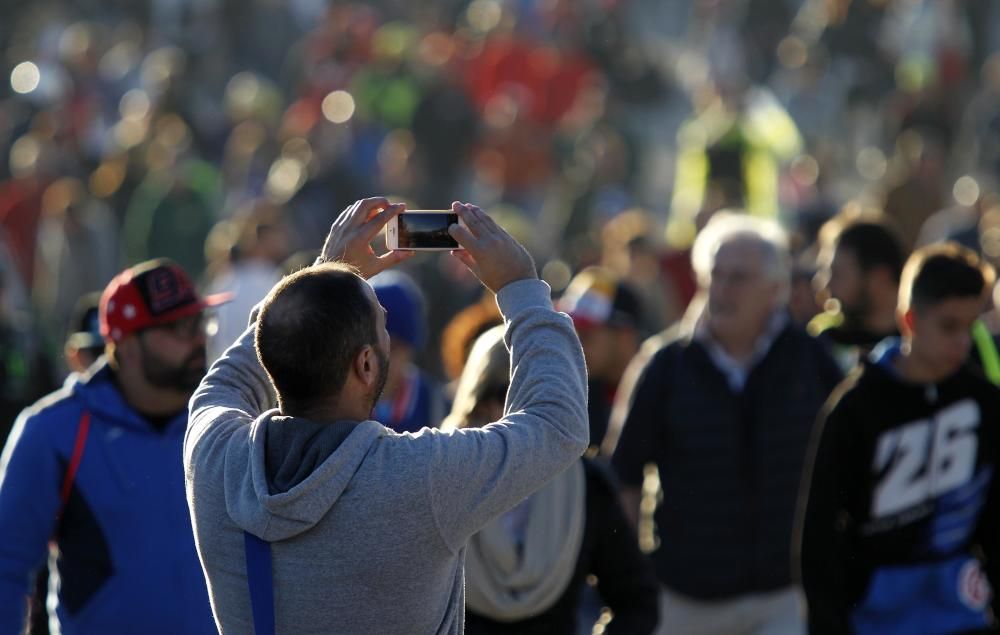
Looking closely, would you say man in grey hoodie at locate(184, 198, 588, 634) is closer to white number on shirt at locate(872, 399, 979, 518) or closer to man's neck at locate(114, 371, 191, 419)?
man's neck at locate(114, 371, 191, 419)

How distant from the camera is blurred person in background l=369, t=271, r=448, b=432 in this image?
6.89 metres

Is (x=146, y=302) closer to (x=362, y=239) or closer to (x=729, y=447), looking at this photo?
(x=362, y=239)

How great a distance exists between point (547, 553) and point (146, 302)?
5.08 ft

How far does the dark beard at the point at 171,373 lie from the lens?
5.52m

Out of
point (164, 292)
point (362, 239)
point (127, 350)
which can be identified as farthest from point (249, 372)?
point (164, 292)

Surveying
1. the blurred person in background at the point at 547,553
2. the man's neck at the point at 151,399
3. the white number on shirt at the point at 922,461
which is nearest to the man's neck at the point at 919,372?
the white number on shirt at the point at 922,461

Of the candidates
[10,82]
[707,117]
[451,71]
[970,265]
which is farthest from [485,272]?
[10,82]

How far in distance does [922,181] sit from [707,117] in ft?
11.1

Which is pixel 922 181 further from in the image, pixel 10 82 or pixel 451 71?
pixel 10 82

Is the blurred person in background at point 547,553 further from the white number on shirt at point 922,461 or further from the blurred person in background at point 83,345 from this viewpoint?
the blurred person in background at point 83,345

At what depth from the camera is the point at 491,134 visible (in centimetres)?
1786

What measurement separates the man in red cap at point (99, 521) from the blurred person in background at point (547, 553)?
2.66ft

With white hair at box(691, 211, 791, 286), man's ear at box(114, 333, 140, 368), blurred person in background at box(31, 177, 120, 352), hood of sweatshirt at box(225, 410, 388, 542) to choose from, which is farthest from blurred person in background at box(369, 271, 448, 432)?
blurred person in background at box(31, 177, 120, 352)

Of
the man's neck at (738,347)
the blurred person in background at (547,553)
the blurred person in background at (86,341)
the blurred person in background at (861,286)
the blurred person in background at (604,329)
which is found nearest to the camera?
the blurred person in background at (547,553)
